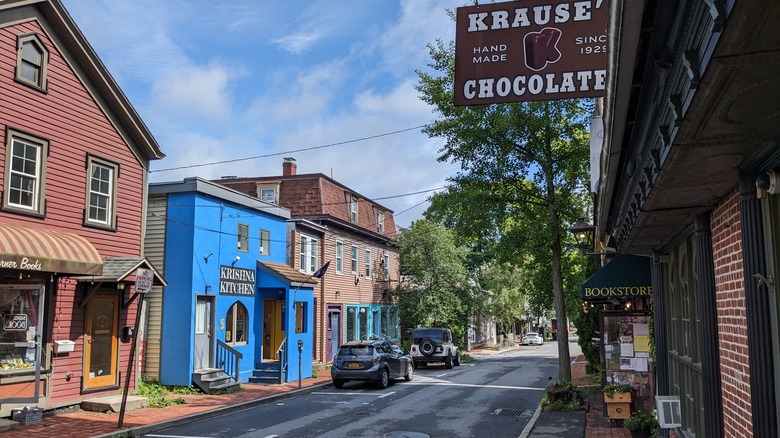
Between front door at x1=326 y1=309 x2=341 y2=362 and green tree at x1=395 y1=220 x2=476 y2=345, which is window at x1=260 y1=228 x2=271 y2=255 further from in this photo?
green tree at x1=395 y1=220 x2=476 y2=345

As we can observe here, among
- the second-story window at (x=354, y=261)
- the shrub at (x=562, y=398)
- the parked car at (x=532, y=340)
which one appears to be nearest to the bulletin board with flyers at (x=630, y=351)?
the shrub at (x=562, y=398)

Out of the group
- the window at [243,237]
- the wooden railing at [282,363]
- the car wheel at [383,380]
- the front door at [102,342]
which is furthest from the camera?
the window at [243,237]

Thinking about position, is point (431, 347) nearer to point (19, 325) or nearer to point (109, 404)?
point (109, 404)

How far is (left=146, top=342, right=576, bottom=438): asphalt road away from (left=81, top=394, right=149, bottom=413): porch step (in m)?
1.92

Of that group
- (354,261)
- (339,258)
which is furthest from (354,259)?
(339,258)

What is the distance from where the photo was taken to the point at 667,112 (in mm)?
3473

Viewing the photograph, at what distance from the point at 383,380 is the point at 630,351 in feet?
33.9

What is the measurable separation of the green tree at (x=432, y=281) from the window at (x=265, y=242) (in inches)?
551

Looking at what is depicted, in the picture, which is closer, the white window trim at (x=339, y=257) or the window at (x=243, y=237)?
the window at (x=243, y=237)

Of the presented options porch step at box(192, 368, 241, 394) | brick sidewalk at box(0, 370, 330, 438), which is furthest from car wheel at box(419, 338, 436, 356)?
porch step at box(192, 368, 241, 394)

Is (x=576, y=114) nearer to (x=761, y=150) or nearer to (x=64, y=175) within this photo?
(x=64, y=175)

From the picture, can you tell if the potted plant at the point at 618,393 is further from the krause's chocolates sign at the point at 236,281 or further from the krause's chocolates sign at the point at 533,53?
Answer: the krause's chocolates sign at the point at 236,281

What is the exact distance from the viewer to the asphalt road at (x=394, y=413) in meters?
12.8

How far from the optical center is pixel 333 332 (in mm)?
29828
